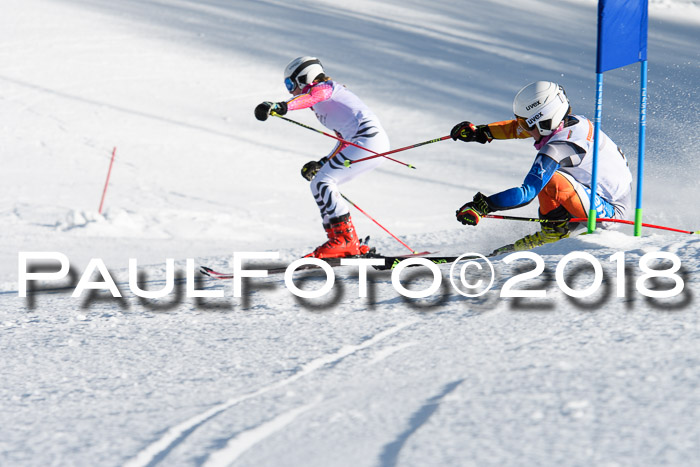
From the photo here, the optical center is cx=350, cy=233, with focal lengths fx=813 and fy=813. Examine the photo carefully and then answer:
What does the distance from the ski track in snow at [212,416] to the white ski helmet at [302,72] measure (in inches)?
107

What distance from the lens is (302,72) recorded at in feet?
19.8

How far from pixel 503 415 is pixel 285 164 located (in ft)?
31.6

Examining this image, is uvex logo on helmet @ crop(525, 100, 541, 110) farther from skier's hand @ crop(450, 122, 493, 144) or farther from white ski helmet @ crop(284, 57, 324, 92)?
white ski helmet @ crop(284, 57, 324, 92)

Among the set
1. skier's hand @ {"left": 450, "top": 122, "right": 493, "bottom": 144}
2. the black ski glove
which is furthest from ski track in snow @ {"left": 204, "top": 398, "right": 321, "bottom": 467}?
the black ski glove

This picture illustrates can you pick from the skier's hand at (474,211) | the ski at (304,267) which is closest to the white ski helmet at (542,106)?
the skier's hand at (474,211)

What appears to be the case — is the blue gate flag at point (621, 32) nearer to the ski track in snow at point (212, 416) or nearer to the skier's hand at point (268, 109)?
the skier's hand at point (268, 109)

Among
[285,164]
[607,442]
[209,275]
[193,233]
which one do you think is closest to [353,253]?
[209,275]

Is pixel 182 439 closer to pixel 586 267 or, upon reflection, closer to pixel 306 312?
pixel 306 312

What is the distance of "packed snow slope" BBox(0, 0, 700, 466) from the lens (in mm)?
2691

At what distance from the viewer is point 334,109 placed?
620cm

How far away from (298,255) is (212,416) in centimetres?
429

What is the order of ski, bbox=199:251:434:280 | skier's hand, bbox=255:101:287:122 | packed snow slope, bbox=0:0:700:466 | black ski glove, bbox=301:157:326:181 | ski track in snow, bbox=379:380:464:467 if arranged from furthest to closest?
1. black ski glove, bbox=301:157:326:181
2. ski, bbox=199:251:434:280
3. skier's hand, bbox=255:101:287:122
4. packed snow slope, bbox=0:0:700:466
5. ski track in snow, bbox=379:380:464:467

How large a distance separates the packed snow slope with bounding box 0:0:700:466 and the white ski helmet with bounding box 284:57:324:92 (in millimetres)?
1479

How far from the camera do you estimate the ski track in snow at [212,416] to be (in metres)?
2.62
